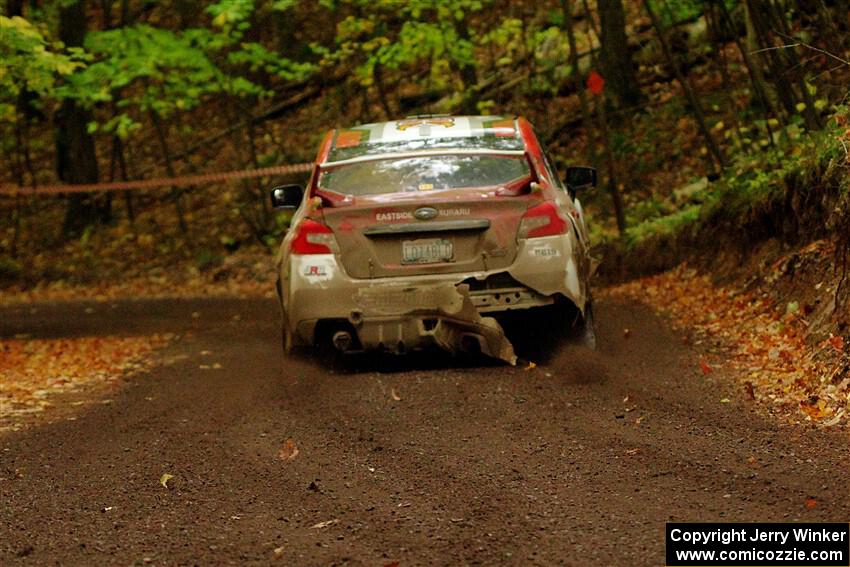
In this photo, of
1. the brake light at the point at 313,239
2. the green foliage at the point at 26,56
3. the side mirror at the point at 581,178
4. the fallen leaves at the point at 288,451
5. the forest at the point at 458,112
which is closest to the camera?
the fallen leaves at the point at 288,451

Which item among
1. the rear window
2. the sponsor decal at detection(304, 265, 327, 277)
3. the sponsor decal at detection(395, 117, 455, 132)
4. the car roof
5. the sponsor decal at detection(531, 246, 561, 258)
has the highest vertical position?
the sponsor decal at detection(395, 117, 455, 132)

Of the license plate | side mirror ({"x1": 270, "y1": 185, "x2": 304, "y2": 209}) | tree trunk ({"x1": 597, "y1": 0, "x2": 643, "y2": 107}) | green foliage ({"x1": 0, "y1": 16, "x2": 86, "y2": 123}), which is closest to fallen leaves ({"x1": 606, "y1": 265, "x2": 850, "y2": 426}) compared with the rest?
the license plate

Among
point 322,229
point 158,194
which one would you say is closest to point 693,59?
point 158,194

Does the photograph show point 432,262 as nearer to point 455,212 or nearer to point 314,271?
point 455,212

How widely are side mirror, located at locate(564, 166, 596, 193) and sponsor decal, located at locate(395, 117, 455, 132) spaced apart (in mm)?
1095

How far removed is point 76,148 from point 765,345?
18747mm

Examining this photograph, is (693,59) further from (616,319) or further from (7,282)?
(7,282)

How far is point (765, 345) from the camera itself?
8.69m

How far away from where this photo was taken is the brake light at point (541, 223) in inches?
317

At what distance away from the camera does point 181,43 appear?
62.7 feet

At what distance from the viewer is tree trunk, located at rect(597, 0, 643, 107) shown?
20141 mm

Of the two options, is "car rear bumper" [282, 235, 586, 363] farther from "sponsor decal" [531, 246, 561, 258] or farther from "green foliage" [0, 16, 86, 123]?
"green foliage" [0, 16, 86, 123]

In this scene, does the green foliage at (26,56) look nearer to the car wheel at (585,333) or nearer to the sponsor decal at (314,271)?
the sponsor decal at (314,271)

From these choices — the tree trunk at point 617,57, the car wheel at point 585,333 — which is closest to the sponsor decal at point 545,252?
the car wheel at point 585,333
